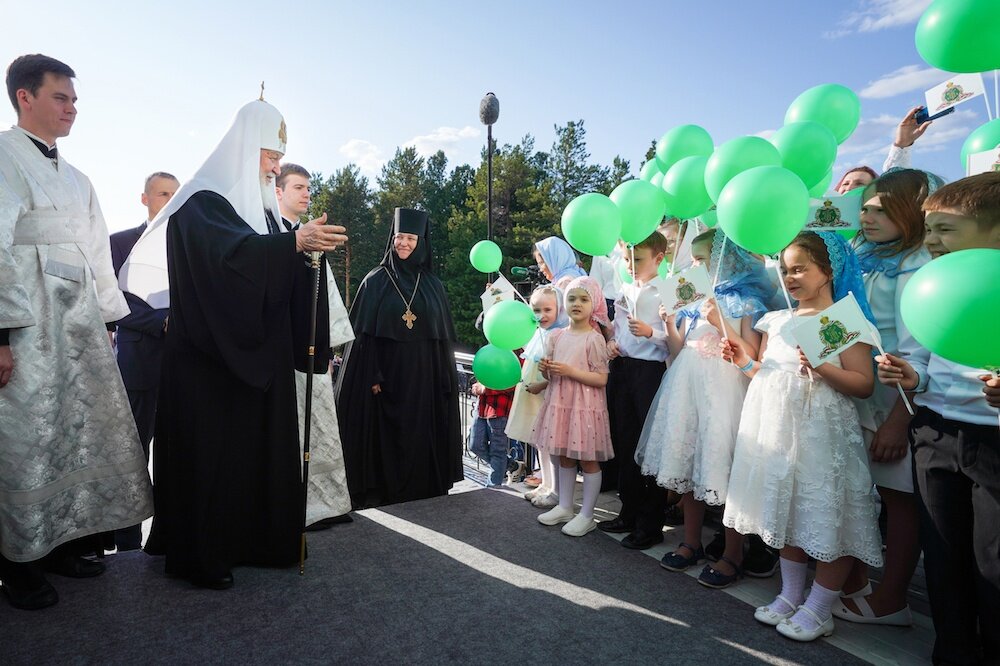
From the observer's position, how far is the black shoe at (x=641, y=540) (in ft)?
10.9

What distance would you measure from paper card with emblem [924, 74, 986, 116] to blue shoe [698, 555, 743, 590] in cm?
248

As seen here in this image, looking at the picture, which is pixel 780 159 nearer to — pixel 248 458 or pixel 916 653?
pixel 916 653

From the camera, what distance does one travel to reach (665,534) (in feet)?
11.9

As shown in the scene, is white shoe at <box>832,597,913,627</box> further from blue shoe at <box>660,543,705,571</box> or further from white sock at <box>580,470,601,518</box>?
white sock at <box>580,470,601,518</box>

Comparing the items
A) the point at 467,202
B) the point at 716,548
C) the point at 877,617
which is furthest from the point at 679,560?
the point at 467,202

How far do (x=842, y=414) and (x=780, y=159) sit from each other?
1.24 m

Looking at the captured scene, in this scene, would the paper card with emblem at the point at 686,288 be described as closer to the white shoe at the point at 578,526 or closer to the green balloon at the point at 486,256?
the white shoe at the point at 578,526

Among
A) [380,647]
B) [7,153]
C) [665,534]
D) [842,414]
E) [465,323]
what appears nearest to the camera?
[380,647]

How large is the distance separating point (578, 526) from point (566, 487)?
0.97 ft

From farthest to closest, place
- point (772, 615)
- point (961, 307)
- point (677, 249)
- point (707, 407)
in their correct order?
point (677, 249) < point (707, 407) < point (772, 615) < point (961, 307)

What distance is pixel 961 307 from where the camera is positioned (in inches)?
61.2

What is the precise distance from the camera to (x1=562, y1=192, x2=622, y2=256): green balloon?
3193 millimetres

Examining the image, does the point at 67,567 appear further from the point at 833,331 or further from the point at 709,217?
the point at 709,217

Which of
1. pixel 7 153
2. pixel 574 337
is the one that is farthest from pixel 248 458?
pixel 574 337
